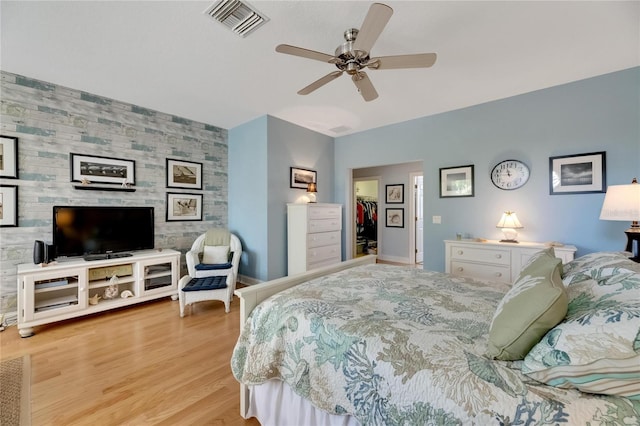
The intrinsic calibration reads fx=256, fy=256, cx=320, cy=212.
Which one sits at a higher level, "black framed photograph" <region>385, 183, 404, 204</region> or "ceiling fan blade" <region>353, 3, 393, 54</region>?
"ceiling fan blade" <region>353, 3, 393, 54</region>

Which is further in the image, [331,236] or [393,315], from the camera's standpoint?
[331,236]

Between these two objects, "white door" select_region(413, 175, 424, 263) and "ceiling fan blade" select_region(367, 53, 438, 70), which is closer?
"ceiling fan blade" select_region(367, 53, 438, 70)

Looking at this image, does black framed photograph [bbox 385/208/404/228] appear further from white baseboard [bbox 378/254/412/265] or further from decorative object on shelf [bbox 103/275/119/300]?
decorative object on shelf [bbox 103/275/119/300]

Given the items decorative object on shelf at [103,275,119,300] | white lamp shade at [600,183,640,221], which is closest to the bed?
white lamp shade at [600,183,640,221]

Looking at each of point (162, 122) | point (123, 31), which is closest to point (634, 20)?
point (123, 31)

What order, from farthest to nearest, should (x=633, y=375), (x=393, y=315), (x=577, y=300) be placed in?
(x=393, y=315), (x=577, y=300), (x=633, y=375)

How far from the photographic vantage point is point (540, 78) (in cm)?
274

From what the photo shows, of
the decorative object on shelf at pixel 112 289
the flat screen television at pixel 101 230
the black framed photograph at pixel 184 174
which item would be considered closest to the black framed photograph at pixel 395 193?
the black framed photograph at pixel 184 174

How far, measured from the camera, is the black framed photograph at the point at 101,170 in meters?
3.05

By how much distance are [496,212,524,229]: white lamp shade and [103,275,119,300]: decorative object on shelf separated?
182 inches

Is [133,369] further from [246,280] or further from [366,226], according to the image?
[366,226]

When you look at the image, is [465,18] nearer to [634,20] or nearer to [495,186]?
[634,20]

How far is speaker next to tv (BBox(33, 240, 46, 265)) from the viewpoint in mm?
2564

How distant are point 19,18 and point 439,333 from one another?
137 inches
